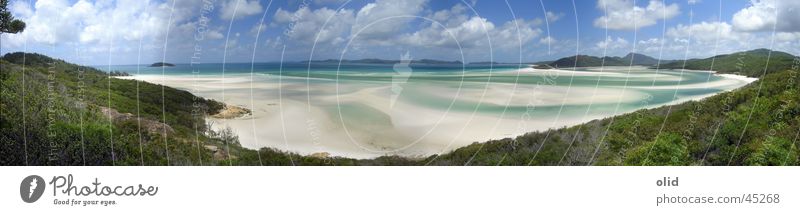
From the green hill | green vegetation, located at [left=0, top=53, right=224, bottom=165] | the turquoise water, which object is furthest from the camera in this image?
the green hill

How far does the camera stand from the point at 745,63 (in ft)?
36.3

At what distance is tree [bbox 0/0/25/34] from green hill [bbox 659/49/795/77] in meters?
11.8

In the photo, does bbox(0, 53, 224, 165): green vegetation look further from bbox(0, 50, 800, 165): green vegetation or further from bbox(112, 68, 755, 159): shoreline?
bbox(112, 68, 755, 159): shoreline

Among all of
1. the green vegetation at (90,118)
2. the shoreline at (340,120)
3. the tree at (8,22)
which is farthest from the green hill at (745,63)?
the tree at (8,22)

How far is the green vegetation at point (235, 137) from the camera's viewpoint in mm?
9586

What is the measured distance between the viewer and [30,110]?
9789 mm

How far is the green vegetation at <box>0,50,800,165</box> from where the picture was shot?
31.4ft

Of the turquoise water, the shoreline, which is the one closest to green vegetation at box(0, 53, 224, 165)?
the shoreline

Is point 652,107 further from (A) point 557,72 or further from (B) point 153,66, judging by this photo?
(B) point 153,66

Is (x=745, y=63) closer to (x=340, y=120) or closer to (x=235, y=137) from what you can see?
(x=340, y=120)

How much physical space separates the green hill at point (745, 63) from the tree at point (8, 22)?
38.7ft
